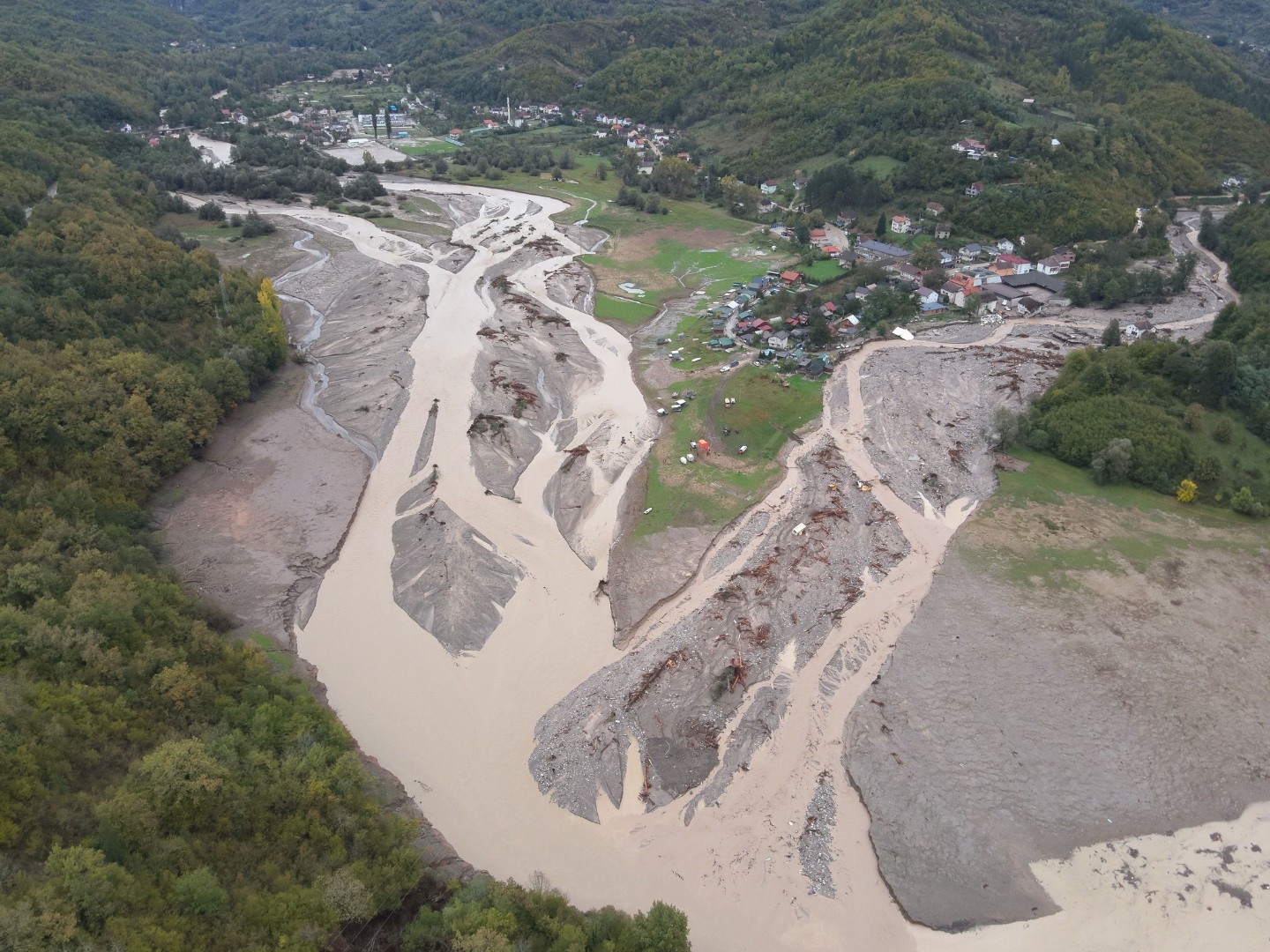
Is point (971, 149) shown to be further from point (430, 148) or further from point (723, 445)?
point (430, 148)

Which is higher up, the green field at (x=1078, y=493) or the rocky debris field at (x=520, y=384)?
the green field at (x=1078, y=493)

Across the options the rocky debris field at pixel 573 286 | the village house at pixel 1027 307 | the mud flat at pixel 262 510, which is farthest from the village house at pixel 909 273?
the mud flat at pixel 262 510

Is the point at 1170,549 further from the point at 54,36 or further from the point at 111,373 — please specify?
the point at 54,36

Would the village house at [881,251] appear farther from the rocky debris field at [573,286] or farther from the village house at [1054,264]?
the rocky debris field at [573,286]

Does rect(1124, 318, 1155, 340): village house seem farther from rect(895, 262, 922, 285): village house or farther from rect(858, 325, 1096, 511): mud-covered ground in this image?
rect(895, 262, 922, 285): village house

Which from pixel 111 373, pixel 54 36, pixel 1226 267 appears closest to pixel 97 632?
pixel 111 373
